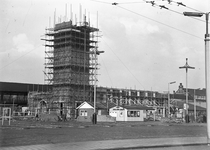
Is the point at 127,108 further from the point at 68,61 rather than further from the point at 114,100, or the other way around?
the point at 114,100

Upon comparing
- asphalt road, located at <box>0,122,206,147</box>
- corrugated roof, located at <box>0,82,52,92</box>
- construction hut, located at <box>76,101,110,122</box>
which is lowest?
asphalt road, located at <box>0,122,206,147</box>

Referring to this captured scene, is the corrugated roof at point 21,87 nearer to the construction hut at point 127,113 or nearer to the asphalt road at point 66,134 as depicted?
the construction hut at point 127,113

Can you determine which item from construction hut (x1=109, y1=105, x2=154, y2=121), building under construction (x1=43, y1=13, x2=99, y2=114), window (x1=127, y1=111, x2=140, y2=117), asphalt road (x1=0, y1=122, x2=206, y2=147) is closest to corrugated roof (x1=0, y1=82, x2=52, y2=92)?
building under construction (x1=43, y1=13, x2=99, y2=114)

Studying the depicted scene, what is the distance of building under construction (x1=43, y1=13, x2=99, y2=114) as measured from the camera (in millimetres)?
86938

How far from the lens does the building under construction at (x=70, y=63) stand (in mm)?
86938

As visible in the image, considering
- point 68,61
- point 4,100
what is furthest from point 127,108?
point 4,100

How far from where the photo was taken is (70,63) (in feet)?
289

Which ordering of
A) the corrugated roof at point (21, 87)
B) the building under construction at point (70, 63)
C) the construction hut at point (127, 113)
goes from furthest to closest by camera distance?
the corrugated roof at point (21, 87)
the building under construction at point (70, 63)
the construction hut at point (127, 113)

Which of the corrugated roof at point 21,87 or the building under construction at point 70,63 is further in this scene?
the corrugated roof at point 21,87

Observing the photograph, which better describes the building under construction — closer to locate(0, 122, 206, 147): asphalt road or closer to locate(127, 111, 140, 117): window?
locate(127, 111, 140, 117): window

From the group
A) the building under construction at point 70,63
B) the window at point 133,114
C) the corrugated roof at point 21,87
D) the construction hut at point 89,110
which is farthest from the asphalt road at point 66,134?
the corrugated roof at point 21,87

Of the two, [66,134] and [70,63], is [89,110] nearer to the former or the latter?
[70,63]

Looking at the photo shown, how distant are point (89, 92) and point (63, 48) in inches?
503

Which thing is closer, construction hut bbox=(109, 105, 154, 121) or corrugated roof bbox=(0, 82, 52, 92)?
construction hut bbox=(109, 105, 154, 121)
